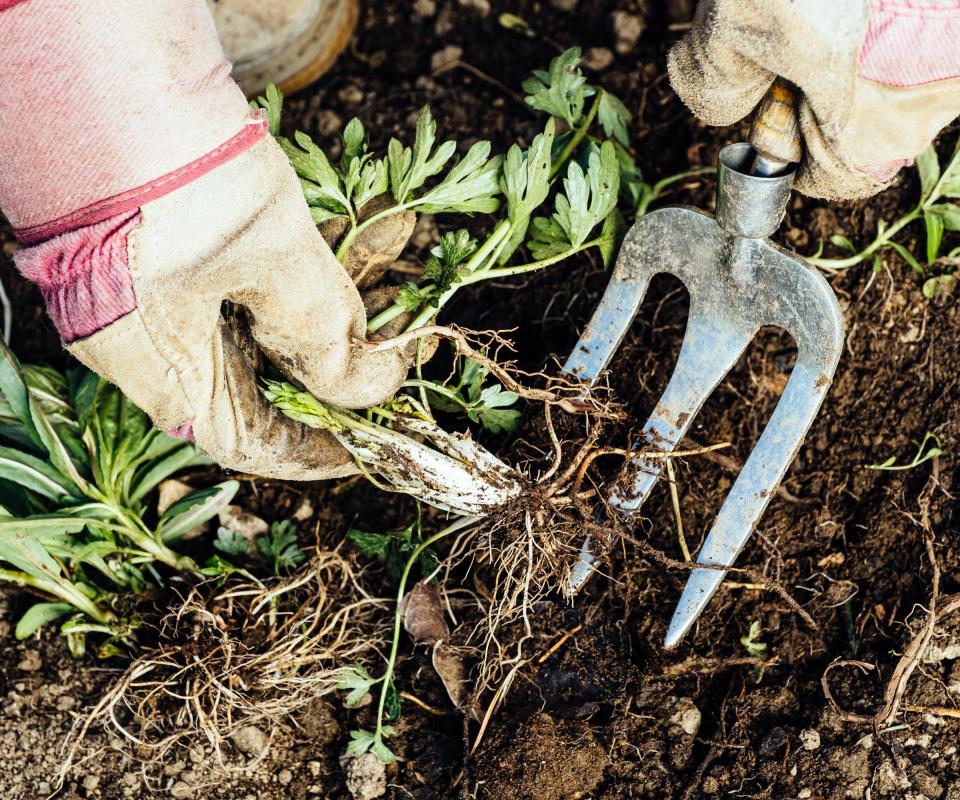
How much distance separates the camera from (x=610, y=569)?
173 centimetres

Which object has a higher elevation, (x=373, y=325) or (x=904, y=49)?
(x=904, y=49)

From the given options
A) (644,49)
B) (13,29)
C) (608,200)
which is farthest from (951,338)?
(13,29)

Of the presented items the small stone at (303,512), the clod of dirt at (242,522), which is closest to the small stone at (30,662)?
the clod of dirt at (242,522)

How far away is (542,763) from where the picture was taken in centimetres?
161

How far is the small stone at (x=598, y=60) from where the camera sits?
6.95ft

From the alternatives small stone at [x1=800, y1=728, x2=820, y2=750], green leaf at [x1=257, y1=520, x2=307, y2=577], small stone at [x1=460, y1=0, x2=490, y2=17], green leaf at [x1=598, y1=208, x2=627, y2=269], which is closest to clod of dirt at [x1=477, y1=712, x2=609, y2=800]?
small stone at [x1=800, y1=728, x2=820, y2=750]

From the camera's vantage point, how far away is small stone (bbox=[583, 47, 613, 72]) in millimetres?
2119

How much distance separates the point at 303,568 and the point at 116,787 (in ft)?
1.74

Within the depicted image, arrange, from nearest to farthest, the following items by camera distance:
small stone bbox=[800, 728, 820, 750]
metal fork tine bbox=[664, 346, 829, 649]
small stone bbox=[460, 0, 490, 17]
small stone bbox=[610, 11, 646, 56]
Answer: metal fork tine bbox=[664, 346, 829, 649] → small stone bbox=[800, 728, 820, 750] → small stone bbox=[610, 11, 646, 56] → small stone bbox=[460, 0, 490, 17]

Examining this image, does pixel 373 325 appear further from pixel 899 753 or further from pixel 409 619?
pixel 899 753

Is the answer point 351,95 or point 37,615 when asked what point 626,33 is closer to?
point 351,95

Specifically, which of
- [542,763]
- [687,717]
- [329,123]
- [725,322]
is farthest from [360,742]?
[329,123]

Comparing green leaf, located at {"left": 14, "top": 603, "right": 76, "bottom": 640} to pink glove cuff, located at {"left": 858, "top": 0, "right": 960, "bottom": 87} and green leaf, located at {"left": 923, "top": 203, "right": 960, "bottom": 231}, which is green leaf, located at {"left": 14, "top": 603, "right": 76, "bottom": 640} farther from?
green leaf, located at {"left": 923, "top": 203, "right": 960, "bottom": 231}

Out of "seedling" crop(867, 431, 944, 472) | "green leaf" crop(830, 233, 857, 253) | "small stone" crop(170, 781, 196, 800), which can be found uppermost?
"green leaf" crop(830, 233, 857, 253)
